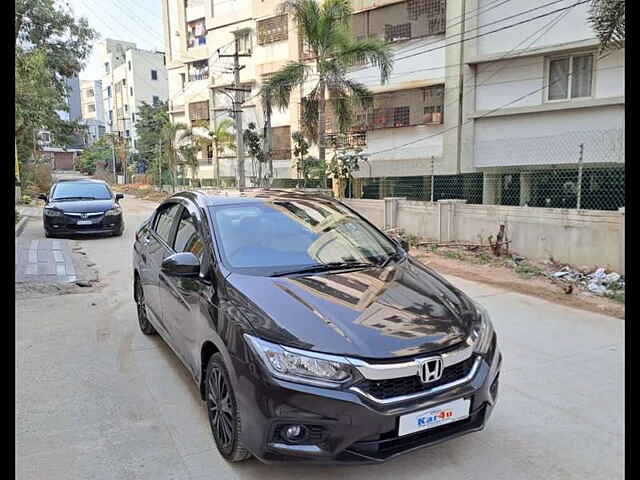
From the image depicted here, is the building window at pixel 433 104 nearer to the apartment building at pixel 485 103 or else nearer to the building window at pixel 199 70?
the apartment building at pixel 485 103

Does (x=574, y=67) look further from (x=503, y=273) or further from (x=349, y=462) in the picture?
(x=349, y=462)

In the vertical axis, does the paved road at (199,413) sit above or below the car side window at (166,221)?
below

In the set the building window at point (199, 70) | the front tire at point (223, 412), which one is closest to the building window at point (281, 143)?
the building window at point (199, 70)

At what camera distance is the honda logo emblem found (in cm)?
241

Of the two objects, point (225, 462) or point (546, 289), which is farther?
point (546, 289)

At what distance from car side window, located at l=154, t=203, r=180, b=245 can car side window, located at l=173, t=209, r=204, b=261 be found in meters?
0.23

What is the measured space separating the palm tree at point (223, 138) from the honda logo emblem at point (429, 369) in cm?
2675

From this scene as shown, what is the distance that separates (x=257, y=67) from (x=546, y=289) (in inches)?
886

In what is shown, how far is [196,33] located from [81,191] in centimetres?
2550

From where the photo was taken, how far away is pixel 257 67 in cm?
2595

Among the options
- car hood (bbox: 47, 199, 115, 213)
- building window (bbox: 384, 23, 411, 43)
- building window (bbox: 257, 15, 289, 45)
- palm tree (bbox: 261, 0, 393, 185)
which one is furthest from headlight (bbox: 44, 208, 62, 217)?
building window (bbox: 257, 15, 289, 45)

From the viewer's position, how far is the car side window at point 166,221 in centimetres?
441
